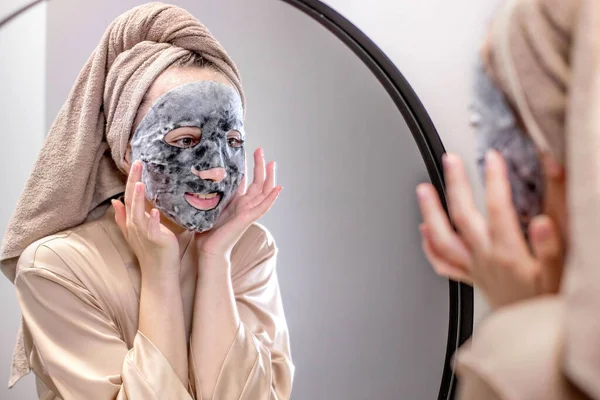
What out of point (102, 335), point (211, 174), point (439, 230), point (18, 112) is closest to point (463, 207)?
point (439, 230)

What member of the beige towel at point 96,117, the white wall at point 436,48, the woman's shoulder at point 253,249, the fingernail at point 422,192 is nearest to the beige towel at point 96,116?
the beige towel at point 96,117

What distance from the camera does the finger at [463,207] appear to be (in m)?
0.48

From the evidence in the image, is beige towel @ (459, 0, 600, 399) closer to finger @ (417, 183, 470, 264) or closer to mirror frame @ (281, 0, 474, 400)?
finger @ (417, 183, 470, 264)

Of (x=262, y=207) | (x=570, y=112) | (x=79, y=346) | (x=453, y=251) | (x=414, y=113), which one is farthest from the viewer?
(x=414, y=113)

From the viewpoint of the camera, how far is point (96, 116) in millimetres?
941

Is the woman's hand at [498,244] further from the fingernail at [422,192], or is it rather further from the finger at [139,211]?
the finger at [139,211]

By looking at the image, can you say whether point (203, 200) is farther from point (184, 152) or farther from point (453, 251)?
point (453, 251)

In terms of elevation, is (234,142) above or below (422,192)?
below

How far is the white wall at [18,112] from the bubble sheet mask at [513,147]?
0.94 meters

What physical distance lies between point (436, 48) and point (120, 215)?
0.66 m

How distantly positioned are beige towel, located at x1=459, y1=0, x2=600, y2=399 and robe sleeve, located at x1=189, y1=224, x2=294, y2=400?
1.75ft

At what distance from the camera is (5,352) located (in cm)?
121

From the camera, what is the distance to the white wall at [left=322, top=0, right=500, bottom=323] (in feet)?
3.94

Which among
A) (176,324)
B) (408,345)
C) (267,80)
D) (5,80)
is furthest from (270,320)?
(5,80)
